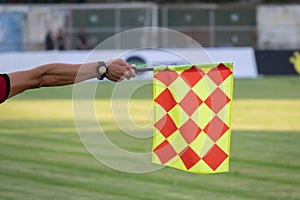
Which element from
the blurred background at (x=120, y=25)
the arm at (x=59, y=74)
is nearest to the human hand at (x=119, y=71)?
the arm at (x=59, y=74)

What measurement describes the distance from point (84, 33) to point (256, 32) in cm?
781

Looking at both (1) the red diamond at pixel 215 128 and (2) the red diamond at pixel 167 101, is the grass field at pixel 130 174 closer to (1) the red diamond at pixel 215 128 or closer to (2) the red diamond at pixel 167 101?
(2) the red diamond at pixel 167 101

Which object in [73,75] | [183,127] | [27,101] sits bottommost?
[27,101]

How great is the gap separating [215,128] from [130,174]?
17.0ft

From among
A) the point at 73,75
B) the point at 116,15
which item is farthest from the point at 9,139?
the point at 116,15

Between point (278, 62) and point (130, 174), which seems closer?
point (130, 174)

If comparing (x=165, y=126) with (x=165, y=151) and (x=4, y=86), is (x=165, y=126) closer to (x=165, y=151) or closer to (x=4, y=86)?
(x=165, y=151)

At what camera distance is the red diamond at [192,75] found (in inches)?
279

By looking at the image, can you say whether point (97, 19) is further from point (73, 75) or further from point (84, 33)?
point (73, 75)

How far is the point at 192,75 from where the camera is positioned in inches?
279

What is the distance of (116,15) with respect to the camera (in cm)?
4184

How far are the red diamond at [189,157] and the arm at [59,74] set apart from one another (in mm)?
1107

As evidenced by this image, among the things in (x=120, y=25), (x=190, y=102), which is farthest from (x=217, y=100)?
(x=120, y=25)

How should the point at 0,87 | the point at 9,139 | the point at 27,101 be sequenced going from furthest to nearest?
the point at 27,101 → the point at 9,139 → the point at 0,87
